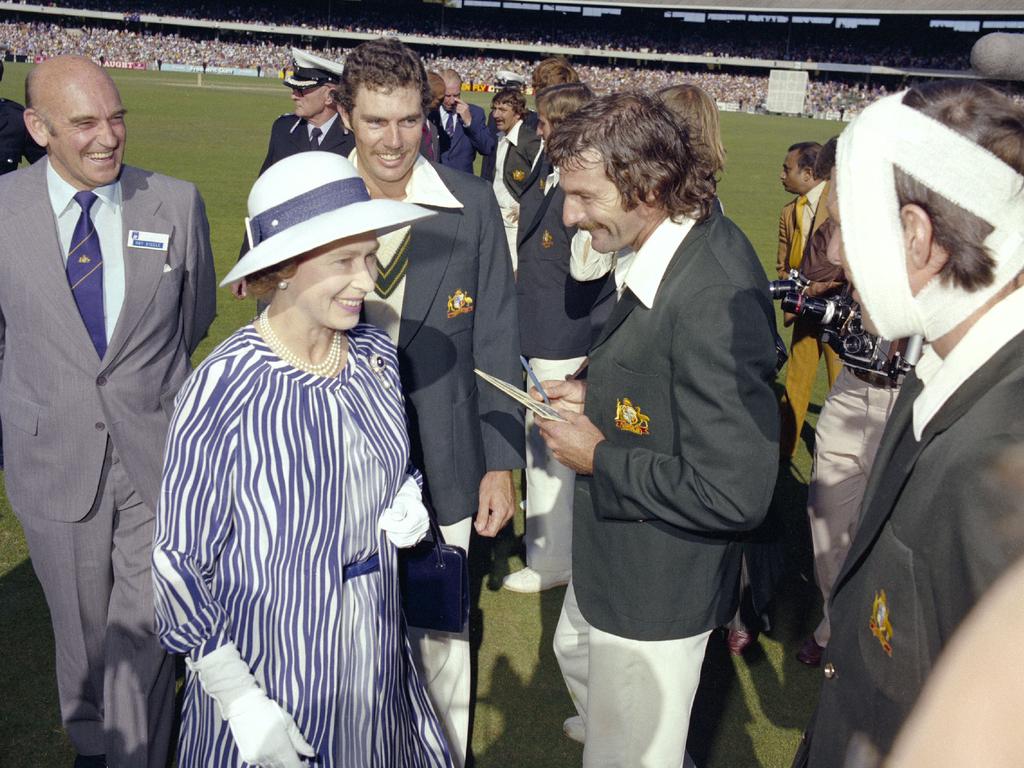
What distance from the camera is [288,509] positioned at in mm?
2309

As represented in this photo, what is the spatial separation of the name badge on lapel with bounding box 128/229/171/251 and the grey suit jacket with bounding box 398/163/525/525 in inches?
39.5

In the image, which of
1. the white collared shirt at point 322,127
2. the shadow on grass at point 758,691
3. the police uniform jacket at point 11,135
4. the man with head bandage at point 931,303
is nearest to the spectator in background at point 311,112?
the white collared shirt at point 322,127

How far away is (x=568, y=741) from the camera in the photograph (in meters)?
3.93

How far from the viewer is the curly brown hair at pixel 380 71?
3.37 metres

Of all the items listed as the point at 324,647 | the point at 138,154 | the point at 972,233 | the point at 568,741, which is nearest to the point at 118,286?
the point at 324,647

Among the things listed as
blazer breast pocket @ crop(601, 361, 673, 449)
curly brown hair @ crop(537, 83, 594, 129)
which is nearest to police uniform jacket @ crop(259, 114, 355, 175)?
curly brown hair @ crop(537, 83, 594, 129)

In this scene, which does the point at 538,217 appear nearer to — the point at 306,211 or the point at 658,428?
the point at 658,428

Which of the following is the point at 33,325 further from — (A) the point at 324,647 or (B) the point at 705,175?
(B) the point at 705,175

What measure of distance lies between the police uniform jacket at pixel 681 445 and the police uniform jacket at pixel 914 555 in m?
0.50

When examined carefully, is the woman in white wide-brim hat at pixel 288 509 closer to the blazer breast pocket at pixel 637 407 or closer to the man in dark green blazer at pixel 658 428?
the man in dark green blazer at pixel 658 428

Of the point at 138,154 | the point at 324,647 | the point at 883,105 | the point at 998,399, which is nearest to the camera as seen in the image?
the point at 998,399

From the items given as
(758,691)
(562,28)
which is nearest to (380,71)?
(758,691)

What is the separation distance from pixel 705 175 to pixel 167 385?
89.7 inches

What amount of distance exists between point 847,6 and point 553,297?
70.6 meters
